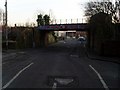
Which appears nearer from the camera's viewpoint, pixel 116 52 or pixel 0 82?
pixel 0 82

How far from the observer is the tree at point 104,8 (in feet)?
138

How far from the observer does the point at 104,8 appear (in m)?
45.1

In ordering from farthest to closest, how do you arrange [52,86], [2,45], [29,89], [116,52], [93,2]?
1. [2,45]
2. [93,2]
3. [116,52]
4. [52,86]
5. [29,89]

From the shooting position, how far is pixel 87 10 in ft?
161

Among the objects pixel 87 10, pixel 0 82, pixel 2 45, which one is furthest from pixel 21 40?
pixel 0 82

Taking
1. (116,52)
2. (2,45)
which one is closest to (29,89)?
(116,52)

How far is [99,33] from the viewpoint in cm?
4566

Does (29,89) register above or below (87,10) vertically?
below

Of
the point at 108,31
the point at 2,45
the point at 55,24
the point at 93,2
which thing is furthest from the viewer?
the point at 55,24

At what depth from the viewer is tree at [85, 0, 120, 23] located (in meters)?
42.0

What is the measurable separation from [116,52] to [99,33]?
7.75 meters

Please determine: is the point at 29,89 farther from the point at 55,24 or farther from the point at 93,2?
the point at 55,24

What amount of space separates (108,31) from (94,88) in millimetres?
31868

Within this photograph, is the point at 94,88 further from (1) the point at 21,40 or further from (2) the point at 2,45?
(1) the point at 21,40
